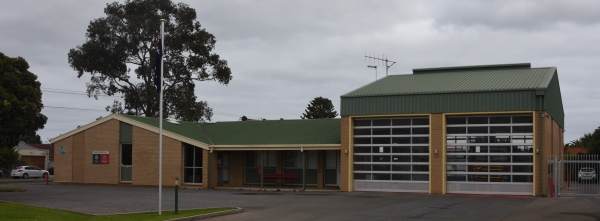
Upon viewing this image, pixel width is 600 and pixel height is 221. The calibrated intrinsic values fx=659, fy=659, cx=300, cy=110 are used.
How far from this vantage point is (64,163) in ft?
130

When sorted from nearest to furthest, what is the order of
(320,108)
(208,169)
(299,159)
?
(208,169) < (299,159) < (320,108)

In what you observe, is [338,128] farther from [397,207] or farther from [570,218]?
[570,218]

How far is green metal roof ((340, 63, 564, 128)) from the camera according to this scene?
91.8 ft

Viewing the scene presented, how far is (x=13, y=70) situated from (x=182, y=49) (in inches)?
1030

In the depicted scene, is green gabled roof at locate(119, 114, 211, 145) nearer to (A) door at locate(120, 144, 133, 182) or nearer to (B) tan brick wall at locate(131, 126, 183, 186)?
(B) tan brick wall at locate(131, 126, 183, 186)

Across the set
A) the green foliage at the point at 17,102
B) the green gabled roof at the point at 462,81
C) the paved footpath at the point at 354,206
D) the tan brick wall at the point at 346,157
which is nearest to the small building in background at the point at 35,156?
the green foliage at the point at 17,102

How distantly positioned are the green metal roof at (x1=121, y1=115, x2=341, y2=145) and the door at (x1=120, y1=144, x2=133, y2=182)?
1.82m

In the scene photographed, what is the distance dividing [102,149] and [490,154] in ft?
72.9

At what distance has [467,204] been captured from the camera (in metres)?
23.2

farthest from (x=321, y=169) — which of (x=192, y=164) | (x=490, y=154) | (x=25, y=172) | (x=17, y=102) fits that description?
(x=25, y=172)

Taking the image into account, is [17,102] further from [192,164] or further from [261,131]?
[261,131]

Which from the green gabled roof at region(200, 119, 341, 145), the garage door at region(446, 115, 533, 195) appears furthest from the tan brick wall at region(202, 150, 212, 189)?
the garage door at region(446, 115, 533, 195)

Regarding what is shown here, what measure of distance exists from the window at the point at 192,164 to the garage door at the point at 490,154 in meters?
13.9

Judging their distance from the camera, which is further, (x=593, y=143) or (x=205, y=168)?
(x=593, y=143)
